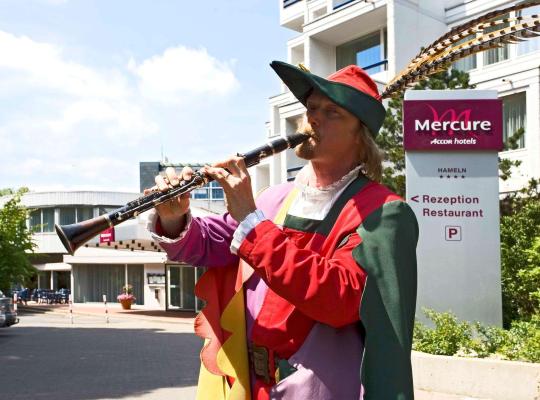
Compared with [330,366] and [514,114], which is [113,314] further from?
[330,366]

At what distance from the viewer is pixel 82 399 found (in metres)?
8.40

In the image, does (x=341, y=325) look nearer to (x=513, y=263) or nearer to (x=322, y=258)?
(x=322, y=258)

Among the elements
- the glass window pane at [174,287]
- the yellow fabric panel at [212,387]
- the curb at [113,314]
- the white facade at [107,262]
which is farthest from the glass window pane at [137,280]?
the yellow fabric panel at [212,387]

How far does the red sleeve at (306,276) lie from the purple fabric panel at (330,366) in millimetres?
112

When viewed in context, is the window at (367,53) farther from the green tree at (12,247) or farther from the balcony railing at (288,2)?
the green tree at (12,247)

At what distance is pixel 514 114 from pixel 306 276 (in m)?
18.5

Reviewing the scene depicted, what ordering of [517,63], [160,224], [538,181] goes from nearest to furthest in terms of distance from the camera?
[160,224] < [538,181] < [517,63]

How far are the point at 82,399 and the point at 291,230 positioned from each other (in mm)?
A: 7082

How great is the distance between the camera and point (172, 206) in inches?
95.0

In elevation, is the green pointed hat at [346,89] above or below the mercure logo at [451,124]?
below

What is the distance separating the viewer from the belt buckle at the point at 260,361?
2209 millimetres

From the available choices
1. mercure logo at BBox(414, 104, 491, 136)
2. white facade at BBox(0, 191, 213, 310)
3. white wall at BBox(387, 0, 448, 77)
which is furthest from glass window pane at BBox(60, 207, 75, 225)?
mercure logo at BBox(414, 104, 491, 136)

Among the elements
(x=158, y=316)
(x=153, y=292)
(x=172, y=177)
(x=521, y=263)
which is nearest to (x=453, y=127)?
(x=521, y=263)

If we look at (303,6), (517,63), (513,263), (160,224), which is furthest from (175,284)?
(160,224)
